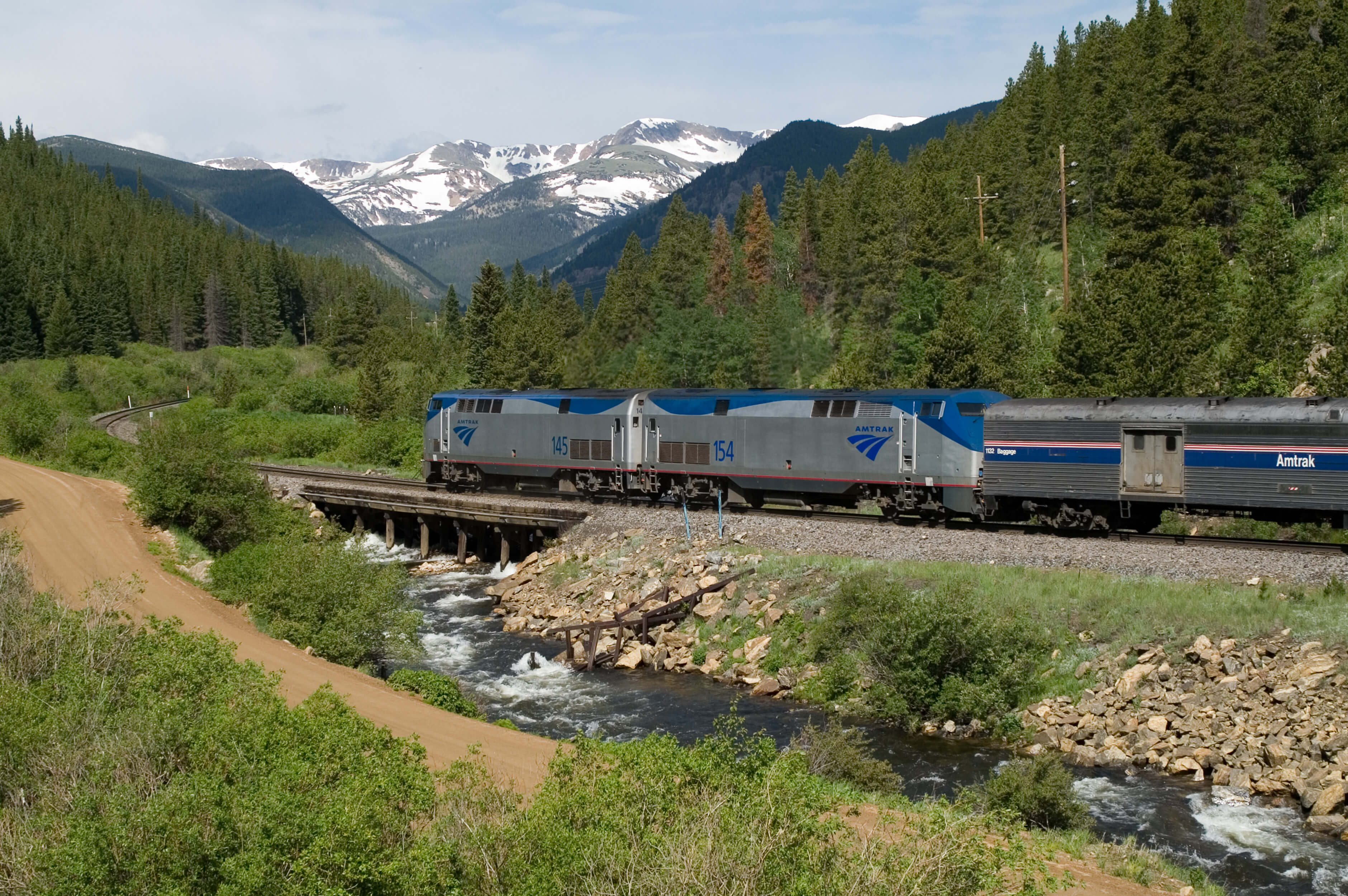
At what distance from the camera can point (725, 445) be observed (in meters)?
38.2

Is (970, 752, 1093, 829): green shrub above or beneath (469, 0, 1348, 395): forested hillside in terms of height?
beneath

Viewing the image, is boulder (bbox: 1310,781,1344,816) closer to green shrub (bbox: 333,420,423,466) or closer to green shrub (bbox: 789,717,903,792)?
green shrub (bbox: 789,717,903,792)

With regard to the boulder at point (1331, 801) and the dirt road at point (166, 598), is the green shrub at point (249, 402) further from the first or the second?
the boulder at point (1331, 801)

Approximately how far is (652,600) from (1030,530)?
11263mm

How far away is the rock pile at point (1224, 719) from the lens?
739 inches

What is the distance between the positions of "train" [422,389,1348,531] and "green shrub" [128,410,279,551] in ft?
34.4

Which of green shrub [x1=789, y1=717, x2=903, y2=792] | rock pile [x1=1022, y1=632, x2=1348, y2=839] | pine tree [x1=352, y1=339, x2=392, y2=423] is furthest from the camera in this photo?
pine tree [x1=352, y1=339, x2=392, y2=423]

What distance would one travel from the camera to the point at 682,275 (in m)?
97.9

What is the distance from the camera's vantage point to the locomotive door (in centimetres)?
2888

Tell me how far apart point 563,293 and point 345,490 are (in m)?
86.0

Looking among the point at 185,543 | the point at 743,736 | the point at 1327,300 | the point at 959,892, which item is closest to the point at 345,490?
the point at 185,543

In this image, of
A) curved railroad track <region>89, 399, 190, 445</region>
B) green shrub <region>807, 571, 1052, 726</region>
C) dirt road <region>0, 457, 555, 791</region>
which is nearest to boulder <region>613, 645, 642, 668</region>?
green shrub <region>807, 571, 1052, 726</region>

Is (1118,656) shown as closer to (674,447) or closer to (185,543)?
(674,447)

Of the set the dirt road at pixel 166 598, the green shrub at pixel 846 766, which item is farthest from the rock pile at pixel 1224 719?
the dirt road at pixel 166 598
